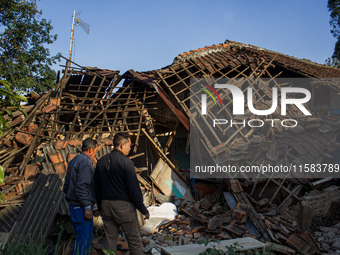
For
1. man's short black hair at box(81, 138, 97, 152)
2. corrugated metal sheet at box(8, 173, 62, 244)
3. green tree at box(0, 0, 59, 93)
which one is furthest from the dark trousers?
green tree at box(0, 0, 59, 93)

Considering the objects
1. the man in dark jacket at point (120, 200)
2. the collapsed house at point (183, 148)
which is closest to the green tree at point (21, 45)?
the collapsed house at point (183, 148)

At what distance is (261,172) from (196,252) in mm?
4281

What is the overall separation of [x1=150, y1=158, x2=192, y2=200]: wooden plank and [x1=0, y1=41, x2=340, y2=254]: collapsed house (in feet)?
0.12

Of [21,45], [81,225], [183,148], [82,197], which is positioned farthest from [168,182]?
[21,45]

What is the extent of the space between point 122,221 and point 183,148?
9.15m

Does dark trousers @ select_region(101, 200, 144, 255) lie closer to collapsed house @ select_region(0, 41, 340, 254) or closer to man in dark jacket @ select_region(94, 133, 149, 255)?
man in dark jacket @ select_region(94, 133, 149, 255)

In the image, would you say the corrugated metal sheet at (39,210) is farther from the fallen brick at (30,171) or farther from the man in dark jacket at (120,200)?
the man in dark jacket at (120,200)

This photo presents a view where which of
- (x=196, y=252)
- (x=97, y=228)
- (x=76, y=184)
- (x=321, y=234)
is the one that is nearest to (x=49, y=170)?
(x=97, y=228)

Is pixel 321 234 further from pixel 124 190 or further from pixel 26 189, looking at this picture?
pixel 26 189

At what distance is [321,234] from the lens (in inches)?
239

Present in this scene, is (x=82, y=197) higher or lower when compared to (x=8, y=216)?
higher

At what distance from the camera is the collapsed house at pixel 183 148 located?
601 centimetres

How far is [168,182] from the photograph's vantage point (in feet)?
28.6

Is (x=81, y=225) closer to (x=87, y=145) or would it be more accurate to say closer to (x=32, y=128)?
(x=87, y=145)
